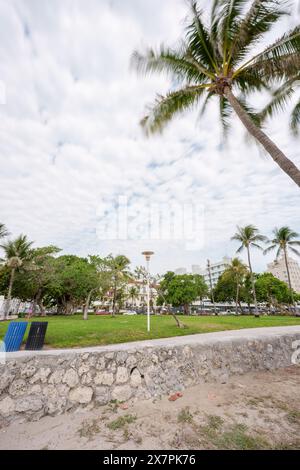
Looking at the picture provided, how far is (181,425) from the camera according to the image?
163 inches

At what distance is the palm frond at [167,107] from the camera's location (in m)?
7.29

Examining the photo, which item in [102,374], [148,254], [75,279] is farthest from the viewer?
[75,279]

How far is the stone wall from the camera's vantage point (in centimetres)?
463

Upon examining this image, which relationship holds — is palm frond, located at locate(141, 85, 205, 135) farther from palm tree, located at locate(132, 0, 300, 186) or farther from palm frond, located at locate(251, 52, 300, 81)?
palm frond, located at locate(251, 52, 300, 81)

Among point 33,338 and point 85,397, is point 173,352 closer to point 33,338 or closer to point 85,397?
point 85,397

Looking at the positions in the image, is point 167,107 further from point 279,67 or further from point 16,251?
point 16,251

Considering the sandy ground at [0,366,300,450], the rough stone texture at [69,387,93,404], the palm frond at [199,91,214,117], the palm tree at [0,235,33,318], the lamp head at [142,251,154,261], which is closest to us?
the sandy ground at [0,366,300,450]

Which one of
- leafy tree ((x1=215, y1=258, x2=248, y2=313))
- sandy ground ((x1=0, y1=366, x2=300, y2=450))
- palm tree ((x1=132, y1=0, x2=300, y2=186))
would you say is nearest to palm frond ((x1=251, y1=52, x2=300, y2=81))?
palm tree ((x1=132, y1=0, x2=300, y2=186))

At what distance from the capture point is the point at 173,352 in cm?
610

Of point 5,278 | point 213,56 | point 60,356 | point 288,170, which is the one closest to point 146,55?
point 213,56

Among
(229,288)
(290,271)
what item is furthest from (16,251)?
(290,271)

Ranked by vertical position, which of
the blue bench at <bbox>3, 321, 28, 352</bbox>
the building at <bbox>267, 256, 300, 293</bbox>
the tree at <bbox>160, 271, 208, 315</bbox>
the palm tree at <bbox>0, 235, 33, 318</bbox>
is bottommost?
the blue bench at <bbox>3, 321, 28, 352</bbox>

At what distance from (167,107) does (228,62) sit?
2130mm

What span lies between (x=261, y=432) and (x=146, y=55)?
382 inches
